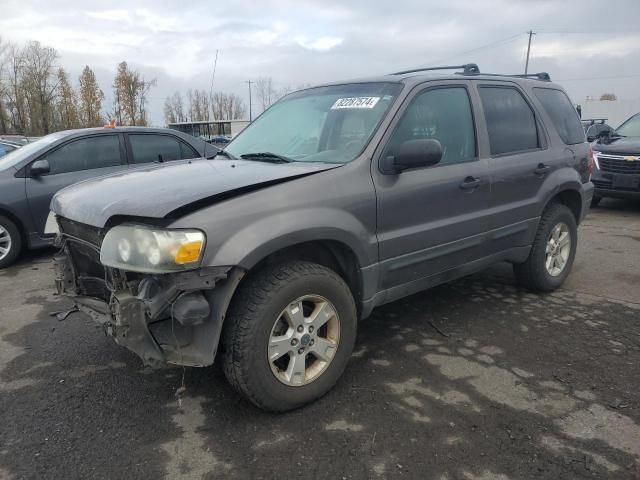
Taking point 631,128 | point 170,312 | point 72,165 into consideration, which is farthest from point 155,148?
point 631,128

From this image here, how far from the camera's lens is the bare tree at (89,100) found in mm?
51375

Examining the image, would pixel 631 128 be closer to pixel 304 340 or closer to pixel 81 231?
pixel 304 340

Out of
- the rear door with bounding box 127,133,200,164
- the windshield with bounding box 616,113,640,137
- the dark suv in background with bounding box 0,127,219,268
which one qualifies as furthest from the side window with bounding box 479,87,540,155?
the windshield with bounding box 616,113,640,137

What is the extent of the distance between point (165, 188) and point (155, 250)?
0.45 meters

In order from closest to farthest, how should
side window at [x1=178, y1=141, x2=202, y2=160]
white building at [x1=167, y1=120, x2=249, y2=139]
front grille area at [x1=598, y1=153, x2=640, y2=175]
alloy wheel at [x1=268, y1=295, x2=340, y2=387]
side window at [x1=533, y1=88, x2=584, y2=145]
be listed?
alloy wheel at [x1=268, y1=295, x2=340, y2=387], side window at [x1=533, y1=88, x2=584, y2=145], side window at [x1=178, y1=141, x2=202, y2=160], front grille area at [x1=598, y1=153, x2=640, y2=175], white building at [x1=167, y1=120, x2=249, y2=139]

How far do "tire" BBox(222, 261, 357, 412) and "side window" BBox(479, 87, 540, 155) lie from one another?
1920 millimetres

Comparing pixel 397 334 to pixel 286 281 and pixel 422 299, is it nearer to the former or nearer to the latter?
pixel 422 299

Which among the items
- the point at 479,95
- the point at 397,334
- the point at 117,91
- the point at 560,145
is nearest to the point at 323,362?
the point at 397,334

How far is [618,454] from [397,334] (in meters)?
1.64

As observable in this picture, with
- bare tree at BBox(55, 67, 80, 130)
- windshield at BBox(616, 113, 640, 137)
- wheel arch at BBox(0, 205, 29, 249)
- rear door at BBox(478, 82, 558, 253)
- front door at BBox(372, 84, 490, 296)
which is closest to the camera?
front door at BBox(372, 84, 490, 296)

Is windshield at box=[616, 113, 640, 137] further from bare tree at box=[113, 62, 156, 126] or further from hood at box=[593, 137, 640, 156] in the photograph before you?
bare tree at box=[113, 62, 156, 126]

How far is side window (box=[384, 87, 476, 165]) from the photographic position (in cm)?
323

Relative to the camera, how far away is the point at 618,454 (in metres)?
2.33

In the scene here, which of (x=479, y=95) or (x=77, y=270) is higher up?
(x=479, y=95)
